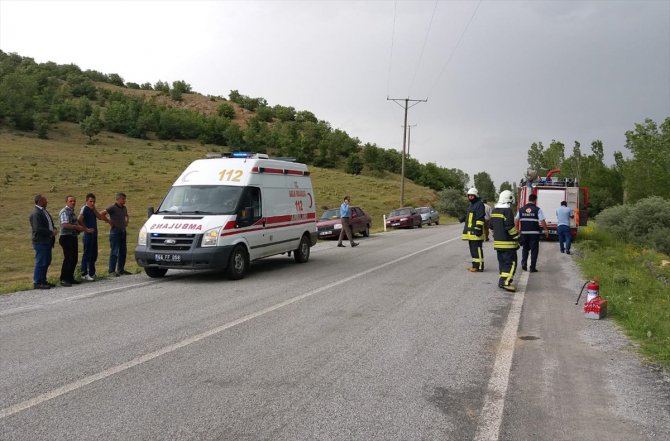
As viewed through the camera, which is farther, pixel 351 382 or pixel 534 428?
pixel 351 382

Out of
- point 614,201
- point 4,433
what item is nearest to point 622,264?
point 4,433

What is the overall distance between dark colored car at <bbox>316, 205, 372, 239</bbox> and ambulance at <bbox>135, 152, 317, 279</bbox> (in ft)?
35.3

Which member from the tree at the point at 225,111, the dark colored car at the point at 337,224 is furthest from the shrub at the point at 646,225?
the tree at the point at 225,111

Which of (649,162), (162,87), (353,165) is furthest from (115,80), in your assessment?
(649,162)

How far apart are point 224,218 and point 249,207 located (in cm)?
86

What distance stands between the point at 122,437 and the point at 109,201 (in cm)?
3637

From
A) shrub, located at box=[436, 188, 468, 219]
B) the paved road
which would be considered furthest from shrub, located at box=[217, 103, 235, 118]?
the paved road

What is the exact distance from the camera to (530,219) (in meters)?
12.7

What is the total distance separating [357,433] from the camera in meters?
3.85

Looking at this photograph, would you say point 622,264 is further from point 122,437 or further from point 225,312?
point 122,437

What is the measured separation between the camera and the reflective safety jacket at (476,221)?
38.9ft

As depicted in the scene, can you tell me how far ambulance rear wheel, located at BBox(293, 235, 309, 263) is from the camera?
46.7 feet

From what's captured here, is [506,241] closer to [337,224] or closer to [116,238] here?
[116,238]

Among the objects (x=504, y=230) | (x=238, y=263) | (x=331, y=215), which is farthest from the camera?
(x=331, y=215)
